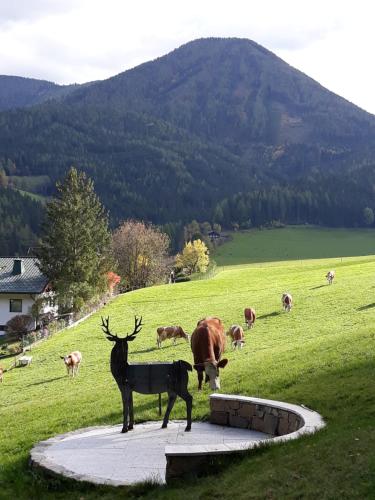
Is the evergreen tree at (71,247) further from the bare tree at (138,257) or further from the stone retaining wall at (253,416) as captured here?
the stone retaining wall at (253,416)

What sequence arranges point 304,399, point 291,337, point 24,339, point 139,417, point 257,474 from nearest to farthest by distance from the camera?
point 257,474, point 304,399, point 139,417, point 291,337, point 24,339

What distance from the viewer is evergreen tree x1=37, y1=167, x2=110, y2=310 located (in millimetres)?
61875

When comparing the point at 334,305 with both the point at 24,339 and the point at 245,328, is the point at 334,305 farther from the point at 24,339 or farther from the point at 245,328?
the point at 24,339

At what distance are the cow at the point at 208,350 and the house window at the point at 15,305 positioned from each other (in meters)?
44.3

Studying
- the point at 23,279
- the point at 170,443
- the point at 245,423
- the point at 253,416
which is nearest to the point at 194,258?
the point at 23,279

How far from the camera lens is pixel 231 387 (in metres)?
19.4

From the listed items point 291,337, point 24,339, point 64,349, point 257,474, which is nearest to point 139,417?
point 257,474

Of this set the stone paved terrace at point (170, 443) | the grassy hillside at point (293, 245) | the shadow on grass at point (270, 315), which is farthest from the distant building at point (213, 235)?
the stone paved terrace at point (170, 443)

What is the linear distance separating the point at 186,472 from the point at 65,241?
52.6 meters

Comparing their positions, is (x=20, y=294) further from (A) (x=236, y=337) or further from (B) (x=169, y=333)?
(A) (x=236, y=337)

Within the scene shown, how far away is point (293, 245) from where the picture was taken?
161375 mm

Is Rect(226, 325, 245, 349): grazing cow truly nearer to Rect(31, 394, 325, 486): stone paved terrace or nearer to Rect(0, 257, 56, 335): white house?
Rect(31, 394, 325, 486): stone paved terrace

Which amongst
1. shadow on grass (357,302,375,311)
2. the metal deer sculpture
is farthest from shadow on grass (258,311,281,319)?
the metal deer sculpture

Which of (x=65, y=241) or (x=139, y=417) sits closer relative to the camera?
(x=139, y=417)
